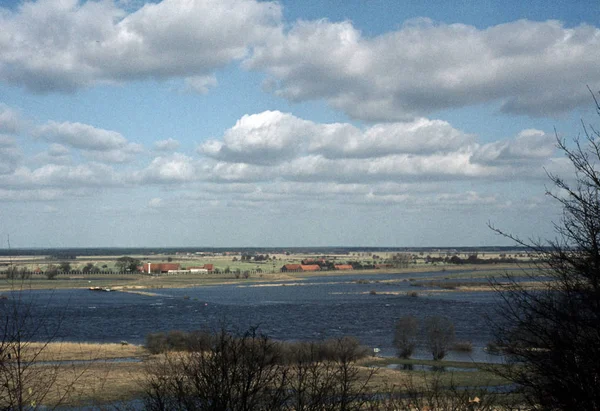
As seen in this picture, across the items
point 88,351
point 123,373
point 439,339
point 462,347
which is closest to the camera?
point 123,373

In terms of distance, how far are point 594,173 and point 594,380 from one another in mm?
2803

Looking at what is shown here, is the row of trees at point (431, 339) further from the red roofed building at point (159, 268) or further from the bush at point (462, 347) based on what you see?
the red roofed building at point (159, 268)

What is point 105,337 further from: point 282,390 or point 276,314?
point 282,390

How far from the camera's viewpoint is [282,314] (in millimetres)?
68125

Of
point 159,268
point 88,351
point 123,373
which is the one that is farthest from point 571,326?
point 159,268

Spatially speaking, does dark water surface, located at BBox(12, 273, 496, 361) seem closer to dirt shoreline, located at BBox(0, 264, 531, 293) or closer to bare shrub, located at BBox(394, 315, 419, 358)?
bare shrub, located at BBox(394, 315, 419, 358)

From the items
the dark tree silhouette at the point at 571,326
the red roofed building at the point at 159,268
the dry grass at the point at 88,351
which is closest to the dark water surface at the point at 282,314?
the dry grass at the point at 88,351

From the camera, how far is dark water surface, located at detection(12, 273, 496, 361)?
168 ft

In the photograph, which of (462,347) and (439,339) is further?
(462,347)

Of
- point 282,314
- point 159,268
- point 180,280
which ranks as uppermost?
point 159,268

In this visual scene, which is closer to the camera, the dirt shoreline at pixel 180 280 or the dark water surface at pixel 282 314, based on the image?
the dark water surface at pixel 282 314

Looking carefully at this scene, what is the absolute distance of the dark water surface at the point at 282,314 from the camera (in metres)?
51.2

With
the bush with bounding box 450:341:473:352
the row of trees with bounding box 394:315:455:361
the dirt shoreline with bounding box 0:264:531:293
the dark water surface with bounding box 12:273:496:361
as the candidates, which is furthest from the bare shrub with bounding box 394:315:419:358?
the dirt shoreline with bounding box 0:264:531:293

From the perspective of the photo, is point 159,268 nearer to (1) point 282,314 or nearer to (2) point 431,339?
(1) point 282,314
